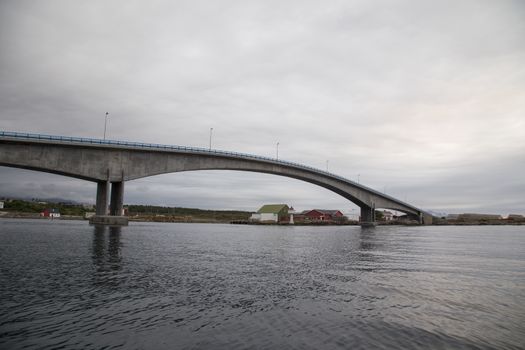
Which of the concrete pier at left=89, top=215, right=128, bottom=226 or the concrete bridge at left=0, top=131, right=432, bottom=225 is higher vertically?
the concrete bridge at left=0, top=131, right=432, bottom=225

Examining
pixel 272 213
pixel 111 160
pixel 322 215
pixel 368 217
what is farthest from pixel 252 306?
pixel 322 215

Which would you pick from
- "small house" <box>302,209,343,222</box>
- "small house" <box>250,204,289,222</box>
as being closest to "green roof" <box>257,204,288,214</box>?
"small house" <box>250,204,289,222</box>

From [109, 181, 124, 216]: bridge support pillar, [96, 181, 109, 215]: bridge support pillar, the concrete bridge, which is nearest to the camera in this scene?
the concrete bridge

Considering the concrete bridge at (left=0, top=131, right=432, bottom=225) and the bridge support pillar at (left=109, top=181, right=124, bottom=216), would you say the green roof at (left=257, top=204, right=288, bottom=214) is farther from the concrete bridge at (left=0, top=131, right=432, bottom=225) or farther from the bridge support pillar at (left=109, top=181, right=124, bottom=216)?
the bridge support pillar at (left=109, top=181, right=124, bottom=216)

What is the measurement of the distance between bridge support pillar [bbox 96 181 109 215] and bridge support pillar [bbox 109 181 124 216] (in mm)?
2256

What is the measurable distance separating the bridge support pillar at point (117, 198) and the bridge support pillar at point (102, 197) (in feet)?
7.40

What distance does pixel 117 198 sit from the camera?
6278 cm

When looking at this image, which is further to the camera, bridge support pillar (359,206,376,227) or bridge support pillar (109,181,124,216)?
bridge support pillar (359,206,376,227)

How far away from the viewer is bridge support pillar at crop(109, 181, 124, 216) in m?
61.8

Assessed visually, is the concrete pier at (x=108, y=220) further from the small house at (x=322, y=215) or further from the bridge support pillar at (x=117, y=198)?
the small house at (x=322, y=215)

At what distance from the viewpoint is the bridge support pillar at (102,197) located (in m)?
59.8

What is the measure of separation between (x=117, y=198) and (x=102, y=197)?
2922 mm

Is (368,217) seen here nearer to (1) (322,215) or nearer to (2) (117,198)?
(1) (322,215)

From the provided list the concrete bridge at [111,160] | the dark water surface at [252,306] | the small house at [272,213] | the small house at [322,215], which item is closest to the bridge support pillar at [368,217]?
the small house at [322,215]
